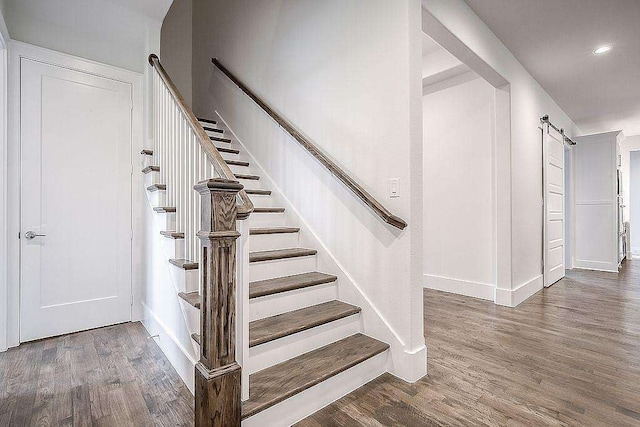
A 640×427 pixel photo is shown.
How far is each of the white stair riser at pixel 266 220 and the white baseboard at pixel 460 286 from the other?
2.31m

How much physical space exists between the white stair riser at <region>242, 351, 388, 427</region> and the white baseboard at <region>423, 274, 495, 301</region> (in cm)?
222

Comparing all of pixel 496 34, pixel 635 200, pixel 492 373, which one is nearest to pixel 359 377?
pixel 492 373

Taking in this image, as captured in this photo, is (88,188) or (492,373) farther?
(88,188)

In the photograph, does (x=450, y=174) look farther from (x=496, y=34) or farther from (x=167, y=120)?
(x=167, y=120)

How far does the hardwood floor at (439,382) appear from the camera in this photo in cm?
163

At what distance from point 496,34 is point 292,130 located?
2.20 meters

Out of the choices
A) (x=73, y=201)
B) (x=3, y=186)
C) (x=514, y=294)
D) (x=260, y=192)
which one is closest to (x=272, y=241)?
(x=260, y=192)

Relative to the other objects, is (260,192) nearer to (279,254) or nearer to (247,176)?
(247,176)

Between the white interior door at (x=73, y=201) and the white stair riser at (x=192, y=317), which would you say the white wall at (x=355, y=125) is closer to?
the white stair riser at (x=192, y=317)

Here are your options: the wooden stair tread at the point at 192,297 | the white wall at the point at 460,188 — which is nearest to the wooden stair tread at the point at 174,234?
the wooden stair tread at the point at 192,297

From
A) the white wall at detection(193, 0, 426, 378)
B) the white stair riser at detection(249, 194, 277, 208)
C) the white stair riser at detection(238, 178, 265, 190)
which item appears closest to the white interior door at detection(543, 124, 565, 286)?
the white wall at detection(193, 0, 426, 378)

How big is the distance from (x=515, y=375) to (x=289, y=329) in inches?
56.5

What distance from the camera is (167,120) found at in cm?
255

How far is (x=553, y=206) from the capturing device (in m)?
4.65
